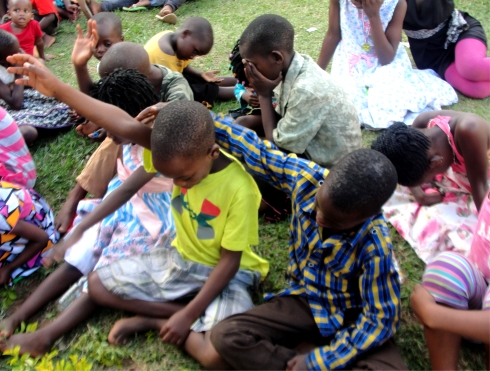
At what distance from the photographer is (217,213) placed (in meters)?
1.75

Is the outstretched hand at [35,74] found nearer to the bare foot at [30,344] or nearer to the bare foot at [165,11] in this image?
the bare foot at [30,344]

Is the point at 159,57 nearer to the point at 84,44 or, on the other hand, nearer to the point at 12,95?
the point at 84,44

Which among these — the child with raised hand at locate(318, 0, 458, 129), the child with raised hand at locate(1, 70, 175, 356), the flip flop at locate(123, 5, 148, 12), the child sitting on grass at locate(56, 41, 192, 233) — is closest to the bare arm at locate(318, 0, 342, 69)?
the child with raised hand at locate(318, 0, 458, 129)

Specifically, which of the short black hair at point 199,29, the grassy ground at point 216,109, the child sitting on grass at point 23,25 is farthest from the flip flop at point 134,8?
the short black hair at point 199,29

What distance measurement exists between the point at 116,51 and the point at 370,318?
1.75 meters

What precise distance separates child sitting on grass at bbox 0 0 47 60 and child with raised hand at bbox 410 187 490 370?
171 inches

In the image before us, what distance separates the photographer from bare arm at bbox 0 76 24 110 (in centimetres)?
321

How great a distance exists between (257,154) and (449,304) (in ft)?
3.03

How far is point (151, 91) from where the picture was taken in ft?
6.65

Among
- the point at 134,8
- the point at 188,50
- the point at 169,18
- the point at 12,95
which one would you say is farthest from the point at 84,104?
the point at 134,8

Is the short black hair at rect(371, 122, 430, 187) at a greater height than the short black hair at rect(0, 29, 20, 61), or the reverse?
the short black hair at rect(371, 122, 430, 187)

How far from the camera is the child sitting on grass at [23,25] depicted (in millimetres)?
4285

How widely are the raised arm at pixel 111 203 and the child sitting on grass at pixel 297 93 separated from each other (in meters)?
0.74

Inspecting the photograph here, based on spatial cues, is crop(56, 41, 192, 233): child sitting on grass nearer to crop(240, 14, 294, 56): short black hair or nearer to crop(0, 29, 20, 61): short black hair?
crop(240, 14, 294, 56): short black hair
